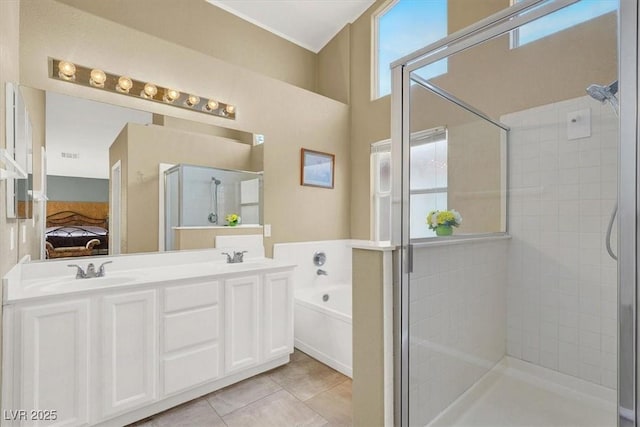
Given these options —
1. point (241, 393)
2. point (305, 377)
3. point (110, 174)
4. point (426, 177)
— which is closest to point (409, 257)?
point (426, 177)

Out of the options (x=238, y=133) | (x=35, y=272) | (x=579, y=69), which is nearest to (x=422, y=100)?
(x=579, y=69)

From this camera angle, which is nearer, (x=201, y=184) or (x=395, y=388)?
(x=395, y=388)

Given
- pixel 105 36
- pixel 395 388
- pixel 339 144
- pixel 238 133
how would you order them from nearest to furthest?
pixel 395 388
pixel 105 36
pixel 238 133
pixel 339 144

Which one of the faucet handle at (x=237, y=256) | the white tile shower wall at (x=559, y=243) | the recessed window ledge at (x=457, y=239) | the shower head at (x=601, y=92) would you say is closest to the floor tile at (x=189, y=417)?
the faucet handle at (x=237, y=256)

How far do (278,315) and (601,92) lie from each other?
7.66 feet

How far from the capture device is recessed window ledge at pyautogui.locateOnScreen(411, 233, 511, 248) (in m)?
1.47

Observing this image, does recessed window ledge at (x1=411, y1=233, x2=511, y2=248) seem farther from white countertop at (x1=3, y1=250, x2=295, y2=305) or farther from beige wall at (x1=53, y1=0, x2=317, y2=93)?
beige wall at (x1=53, y1=0, x2=317, y2=93)

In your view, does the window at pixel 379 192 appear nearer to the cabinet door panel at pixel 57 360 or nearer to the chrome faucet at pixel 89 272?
the chrome faucet at pixel 89 272

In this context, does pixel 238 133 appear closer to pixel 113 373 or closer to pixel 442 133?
pixel 442 133

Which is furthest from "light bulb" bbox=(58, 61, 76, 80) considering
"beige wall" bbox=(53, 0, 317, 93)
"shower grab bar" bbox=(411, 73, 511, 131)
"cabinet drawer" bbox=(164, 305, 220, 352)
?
"shower grab bar" bbox=(411, 73, 511, 131)

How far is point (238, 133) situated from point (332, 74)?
1713 mm

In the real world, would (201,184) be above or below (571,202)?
above

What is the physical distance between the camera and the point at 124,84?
220 cm

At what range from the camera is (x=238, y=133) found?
110 inches
